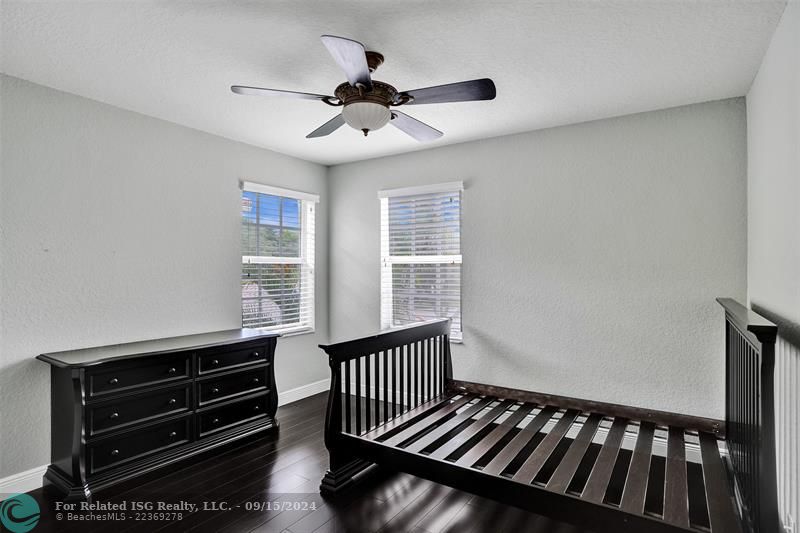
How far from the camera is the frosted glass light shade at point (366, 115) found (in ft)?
7.14

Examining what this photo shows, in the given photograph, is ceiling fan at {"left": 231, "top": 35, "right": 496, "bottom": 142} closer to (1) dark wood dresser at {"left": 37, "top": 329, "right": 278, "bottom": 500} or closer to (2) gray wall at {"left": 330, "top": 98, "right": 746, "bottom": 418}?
(2) gray wall at {"left": 330, "top": 98, "right": 746, "bottom": 418}

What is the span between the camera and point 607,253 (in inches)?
130

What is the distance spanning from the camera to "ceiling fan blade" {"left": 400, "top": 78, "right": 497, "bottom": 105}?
6.66 feet

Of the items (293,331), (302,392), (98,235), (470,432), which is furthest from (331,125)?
(302,392)

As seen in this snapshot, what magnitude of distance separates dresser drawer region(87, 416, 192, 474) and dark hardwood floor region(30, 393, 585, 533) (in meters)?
0.15

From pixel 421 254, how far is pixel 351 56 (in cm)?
263

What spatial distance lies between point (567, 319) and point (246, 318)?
9.28 feet

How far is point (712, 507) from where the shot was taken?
1866 millimetres

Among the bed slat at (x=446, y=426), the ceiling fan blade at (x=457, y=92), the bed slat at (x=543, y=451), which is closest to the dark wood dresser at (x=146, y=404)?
the bed slat at (x=446, y=426)

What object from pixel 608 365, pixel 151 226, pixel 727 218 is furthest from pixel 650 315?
pixel 151 226

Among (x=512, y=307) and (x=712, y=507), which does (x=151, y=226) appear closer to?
(x=512, y=307)

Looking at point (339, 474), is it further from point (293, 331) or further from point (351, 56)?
point (351, 56)

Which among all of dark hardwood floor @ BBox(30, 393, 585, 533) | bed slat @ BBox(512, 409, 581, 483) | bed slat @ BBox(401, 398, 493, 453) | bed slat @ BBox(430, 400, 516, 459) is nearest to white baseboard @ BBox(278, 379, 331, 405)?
dark hardwood floor @ BBox(30, 393, 585, 533)

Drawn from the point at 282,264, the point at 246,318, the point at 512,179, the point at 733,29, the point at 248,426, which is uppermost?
the point at 733,29
